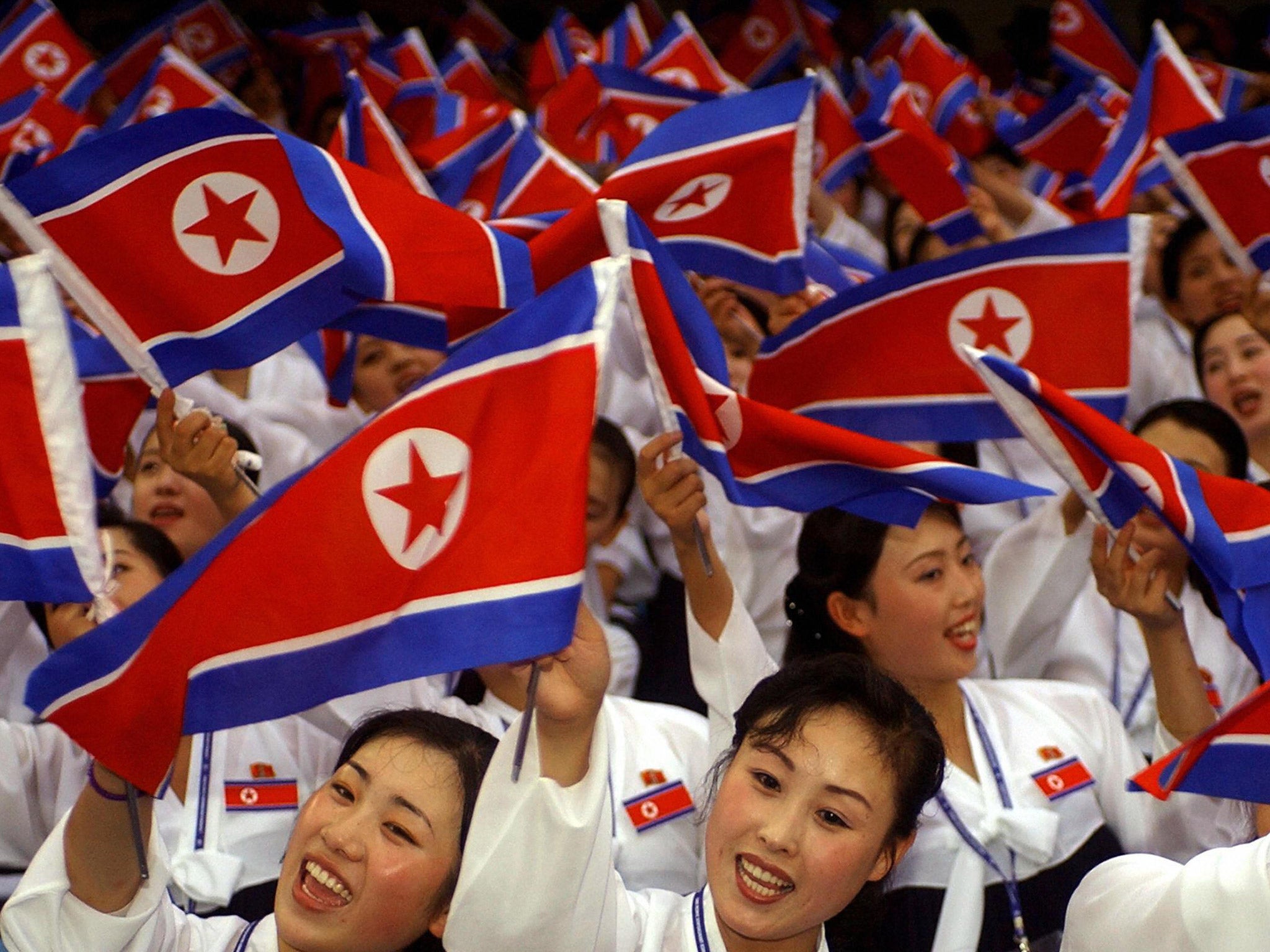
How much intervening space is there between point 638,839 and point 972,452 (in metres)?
Answer: 1.70

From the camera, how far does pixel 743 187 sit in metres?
3.46

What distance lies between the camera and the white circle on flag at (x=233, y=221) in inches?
112

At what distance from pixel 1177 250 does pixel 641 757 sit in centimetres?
282

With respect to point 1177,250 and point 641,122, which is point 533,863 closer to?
point 1177,250

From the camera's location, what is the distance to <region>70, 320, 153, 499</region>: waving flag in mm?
3254

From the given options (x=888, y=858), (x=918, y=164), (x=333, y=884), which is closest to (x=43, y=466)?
(x=333, y=884)

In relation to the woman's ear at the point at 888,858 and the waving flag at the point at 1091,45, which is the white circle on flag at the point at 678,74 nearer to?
the waving flag at the point at 1091,45

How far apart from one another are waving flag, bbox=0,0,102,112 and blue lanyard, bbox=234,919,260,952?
4026mm

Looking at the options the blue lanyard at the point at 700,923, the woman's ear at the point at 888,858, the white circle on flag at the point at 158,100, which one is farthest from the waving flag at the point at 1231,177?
the white circle on flag at the point at 158,100

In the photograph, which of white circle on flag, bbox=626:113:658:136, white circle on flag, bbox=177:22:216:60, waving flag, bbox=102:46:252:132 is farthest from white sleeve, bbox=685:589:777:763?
white circle on flag, bbox=177:22:216:60

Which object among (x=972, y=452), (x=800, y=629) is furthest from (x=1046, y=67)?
(x=800, y=629)

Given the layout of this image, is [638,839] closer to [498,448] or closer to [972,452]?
[498,448]

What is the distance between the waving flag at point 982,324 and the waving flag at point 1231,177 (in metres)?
0.61

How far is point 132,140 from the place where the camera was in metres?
2.79
